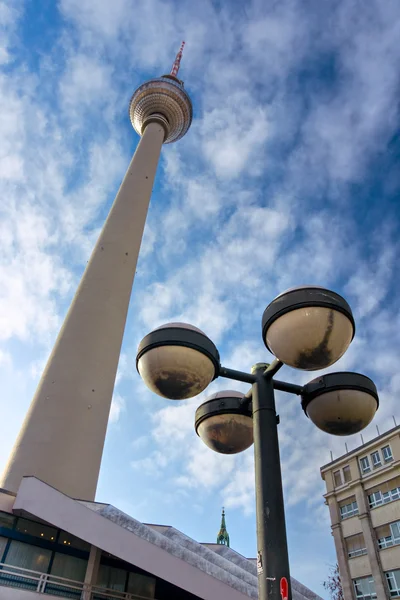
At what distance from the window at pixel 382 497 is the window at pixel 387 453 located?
7.96 ft

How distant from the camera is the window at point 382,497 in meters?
34.5

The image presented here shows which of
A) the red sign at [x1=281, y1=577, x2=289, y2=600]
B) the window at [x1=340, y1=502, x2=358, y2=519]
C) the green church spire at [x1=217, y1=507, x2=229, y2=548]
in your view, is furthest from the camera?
the green church spire at [x1=217, y1=507, x2=229, y2=548]

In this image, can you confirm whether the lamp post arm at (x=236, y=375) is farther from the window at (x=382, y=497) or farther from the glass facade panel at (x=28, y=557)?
the window at (x=382, y=497)

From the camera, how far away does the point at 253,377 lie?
4.77 meters

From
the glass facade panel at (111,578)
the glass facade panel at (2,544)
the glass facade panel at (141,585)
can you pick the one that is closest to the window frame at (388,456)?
the glass facade panel at (141,585)

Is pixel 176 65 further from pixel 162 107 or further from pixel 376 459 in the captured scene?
pixel 376 459

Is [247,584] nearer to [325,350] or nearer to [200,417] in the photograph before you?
[200,417]

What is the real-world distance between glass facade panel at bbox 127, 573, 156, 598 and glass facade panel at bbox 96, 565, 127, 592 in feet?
0.83

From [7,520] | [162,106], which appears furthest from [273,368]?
[162,106]

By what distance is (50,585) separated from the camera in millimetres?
11117

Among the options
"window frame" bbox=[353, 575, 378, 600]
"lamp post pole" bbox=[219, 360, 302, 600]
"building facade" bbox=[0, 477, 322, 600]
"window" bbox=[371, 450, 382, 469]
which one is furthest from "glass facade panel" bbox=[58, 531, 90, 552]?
"window" bbox=[371, 450, 382, 469]

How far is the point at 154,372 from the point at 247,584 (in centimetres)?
851

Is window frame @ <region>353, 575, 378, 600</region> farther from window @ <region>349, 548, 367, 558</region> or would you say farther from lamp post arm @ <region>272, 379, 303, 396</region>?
lamp post arm @ <region>272, 379, 303, 396</region>

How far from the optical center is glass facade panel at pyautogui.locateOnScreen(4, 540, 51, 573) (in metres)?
11.0
